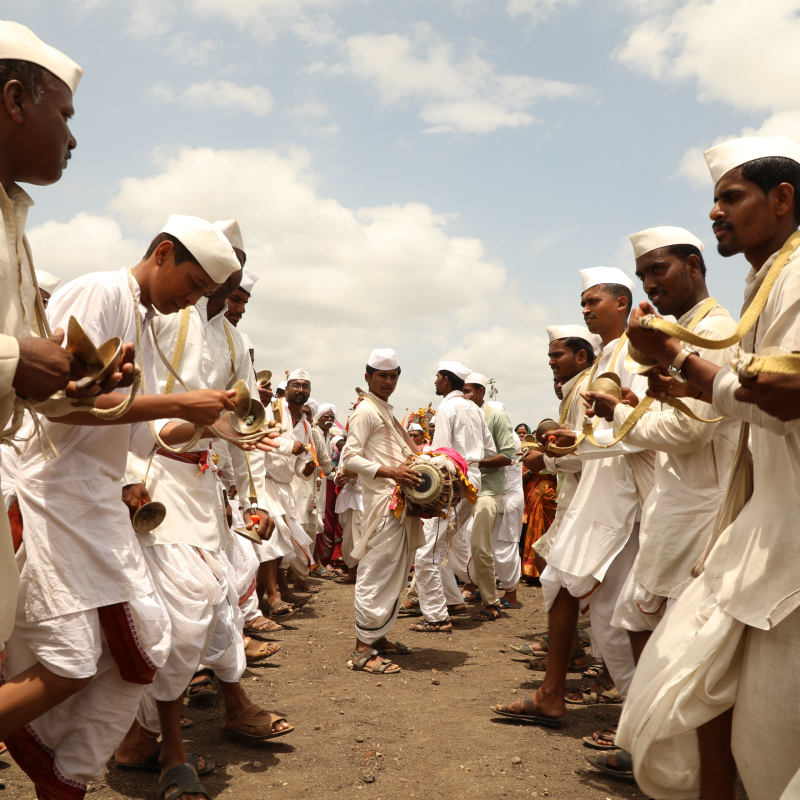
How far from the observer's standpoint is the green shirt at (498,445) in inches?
354

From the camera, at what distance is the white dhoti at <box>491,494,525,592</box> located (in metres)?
9.02

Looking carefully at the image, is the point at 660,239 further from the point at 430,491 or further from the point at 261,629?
the point at 261,629

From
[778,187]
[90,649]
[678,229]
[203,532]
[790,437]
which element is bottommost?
[90,649]

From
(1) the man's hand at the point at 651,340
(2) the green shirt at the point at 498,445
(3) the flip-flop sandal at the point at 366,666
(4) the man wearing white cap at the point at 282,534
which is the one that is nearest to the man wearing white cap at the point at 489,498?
(2) the green shirt at the point at 498,445

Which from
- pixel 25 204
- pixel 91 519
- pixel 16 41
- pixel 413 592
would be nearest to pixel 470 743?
pixel 91 519

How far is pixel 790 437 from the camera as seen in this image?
7.06 ft

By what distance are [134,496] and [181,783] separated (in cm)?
130

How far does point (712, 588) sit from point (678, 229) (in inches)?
91.3

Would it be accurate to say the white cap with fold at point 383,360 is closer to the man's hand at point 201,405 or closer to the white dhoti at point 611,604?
the white dhoti at point 611,604

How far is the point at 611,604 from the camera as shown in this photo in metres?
4.24

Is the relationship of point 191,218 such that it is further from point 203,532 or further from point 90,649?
point 90,649

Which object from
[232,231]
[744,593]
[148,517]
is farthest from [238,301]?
[744,593]

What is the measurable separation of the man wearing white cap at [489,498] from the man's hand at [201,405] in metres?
6.34

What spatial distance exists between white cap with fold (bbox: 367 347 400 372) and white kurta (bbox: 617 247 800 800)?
15.1 ft
